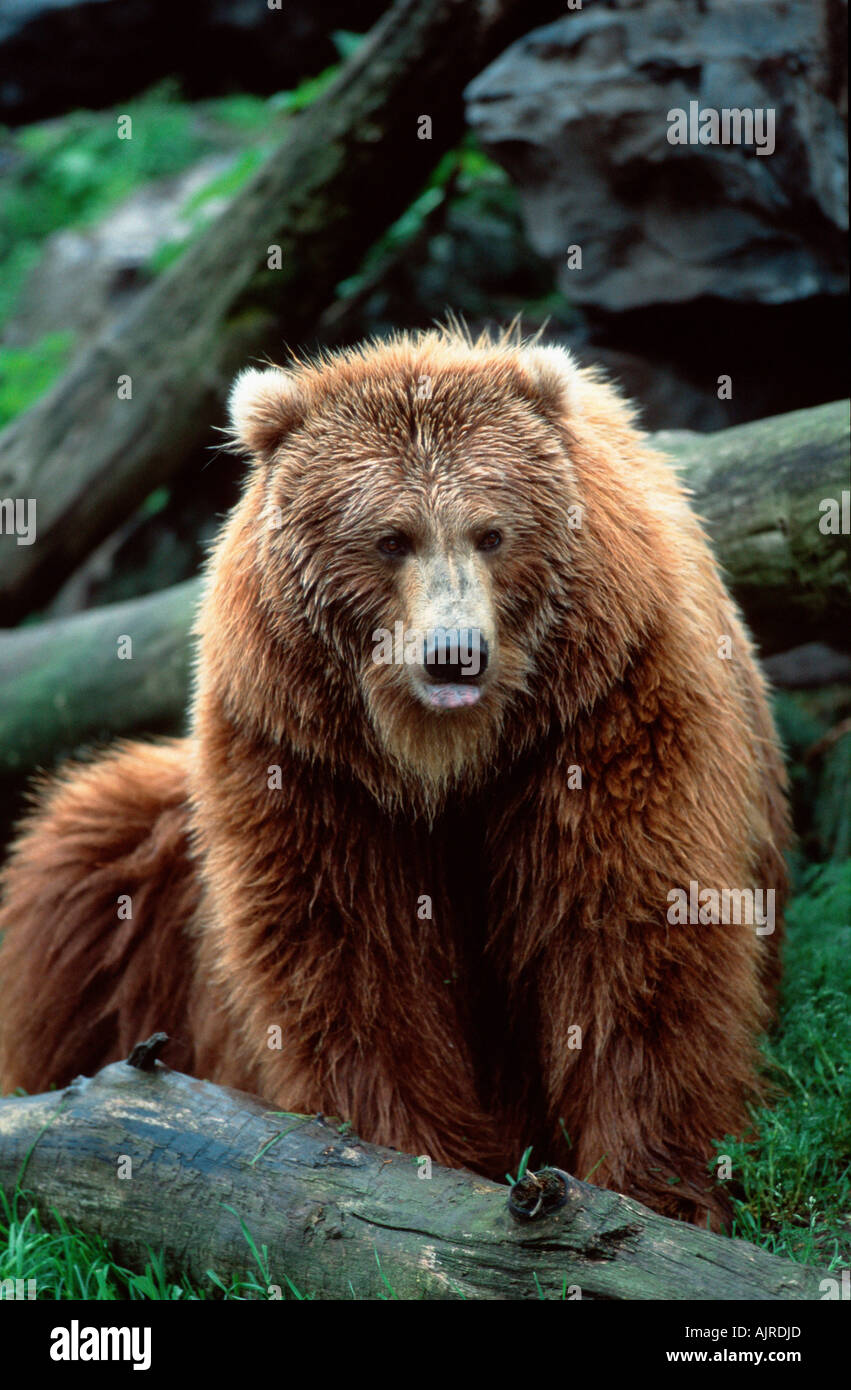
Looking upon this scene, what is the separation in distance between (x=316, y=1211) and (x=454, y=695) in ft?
4.48

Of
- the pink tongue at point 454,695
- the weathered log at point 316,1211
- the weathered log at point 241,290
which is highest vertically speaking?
the weathered log at point 241,290

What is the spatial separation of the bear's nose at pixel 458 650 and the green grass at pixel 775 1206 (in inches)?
60.8

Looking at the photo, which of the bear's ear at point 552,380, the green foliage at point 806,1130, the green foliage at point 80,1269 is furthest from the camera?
the bear's ear at point 552,380

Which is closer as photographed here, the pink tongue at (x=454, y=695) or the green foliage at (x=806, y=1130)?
the pink tongue at (x=454, y=695)

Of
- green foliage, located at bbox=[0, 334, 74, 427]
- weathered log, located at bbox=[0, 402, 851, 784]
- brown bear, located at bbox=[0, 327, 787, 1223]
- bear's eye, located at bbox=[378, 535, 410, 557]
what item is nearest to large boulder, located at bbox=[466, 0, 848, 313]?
weathered log, located at bbox=[0, 402, 851, 784]

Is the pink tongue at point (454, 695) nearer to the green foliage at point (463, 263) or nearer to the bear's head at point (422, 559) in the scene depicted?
the bear's head at point (422, 559)

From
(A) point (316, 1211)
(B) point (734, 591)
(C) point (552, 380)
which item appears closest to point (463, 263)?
(B) point (734, 591)

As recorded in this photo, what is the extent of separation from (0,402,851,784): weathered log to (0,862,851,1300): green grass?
155cm

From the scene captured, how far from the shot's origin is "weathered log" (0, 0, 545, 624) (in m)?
7.19

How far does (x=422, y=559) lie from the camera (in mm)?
3824

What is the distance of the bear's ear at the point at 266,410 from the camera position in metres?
4.18

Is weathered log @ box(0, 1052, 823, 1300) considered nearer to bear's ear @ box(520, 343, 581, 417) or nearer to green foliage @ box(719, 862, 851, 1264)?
green foliage @ box(719, 862, 851, 1264)

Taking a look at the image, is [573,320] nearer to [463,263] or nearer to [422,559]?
[463,263]

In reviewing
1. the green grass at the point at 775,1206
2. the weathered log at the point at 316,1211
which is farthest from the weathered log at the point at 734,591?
the weathered log at the point at 316,1211
